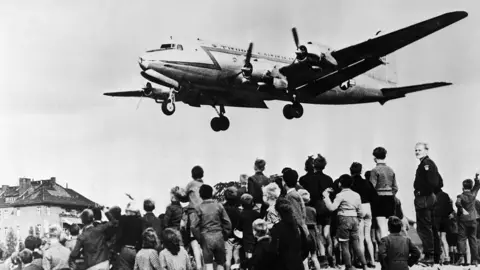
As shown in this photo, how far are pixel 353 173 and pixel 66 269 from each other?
5.65 m

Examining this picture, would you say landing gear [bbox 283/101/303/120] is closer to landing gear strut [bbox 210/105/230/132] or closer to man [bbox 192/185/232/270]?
landing gear strut [bbox 210/105/230/132]

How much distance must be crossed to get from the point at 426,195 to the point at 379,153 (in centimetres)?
148

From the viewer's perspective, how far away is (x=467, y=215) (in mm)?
14164

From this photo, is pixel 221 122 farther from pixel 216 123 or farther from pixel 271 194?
pixel 271 194

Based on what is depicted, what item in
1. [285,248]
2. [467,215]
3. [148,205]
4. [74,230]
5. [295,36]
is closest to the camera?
[285,248]

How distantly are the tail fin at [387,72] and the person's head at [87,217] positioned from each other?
24.1 m

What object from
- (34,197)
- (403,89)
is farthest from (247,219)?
(34,197)

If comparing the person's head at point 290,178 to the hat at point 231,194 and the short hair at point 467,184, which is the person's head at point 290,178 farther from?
the short hair at point 467,184

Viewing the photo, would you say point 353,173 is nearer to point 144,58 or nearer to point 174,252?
point 174,252

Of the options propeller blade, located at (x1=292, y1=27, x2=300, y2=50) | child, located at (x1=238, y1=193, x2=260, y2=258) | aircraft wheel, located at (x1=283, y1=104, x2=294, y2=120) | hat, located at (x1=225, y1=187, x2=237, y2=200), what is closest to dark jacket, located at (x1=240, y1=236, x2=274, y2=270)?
child, located at (x1=238, y1=193, x2=260, y2=258)

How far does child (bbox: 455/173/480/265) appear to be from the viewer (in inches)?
555

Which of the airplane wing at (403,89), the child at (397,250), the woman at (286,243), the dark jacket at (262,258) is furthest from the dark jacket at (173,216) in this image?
the airplane wing at (403,89)

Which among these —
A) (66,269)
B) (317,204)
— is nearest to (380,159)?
(317,204)

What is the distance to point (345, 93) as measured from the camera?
30.4 metres
